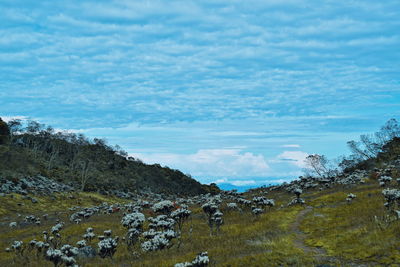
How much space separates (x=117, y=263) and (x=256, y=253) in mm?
6859

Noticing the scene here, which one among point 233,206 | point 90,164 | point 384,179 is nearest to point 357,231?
point 233,206

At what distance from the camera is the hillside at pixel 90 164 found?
3553 inches

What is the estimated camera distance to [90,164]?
101 metres

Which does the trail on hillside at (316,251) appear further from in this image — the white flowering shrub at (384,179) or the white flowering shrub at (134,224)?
the white flowering shrub at (384,179)

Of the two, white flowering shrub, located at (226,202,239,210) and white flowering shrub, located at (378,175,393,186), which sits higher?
white flowering shrub, located at (378,175,393,186)

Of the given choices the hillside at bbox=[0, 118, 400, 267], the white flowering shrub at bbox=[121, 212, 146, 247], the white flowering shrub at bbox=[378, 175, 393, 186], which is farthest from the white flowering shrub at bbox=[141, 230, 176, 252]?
the white flowering shrub at bbox=[378, 175, 393, 186]

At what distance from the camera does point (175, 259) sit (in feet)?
47.2

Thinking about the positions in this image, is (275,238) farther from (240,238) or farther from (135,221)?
(135,221)

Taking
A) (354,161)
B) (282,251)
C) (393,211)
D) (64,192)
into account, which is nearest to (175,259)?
(282,251)

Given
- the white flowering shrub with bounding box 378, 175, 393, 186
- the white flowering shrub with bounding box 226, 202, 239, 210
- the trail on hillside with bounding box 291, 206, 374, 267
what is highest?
the white flowering shrub with bounding box 378, 175, 393, 186

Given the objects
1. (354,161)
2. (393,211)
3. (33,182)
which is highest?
(354,161)

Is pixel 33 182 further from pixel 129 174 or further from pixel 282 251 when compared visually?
pixel 282 251

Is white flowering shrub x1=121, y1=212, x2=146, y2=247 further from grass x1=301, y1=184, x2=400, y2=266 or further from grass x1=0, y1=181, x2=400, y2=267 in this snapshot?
grass x1=301, y1=184, x2=400, y2=266

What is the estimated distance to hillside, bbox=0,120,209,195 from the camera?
90250 mm
